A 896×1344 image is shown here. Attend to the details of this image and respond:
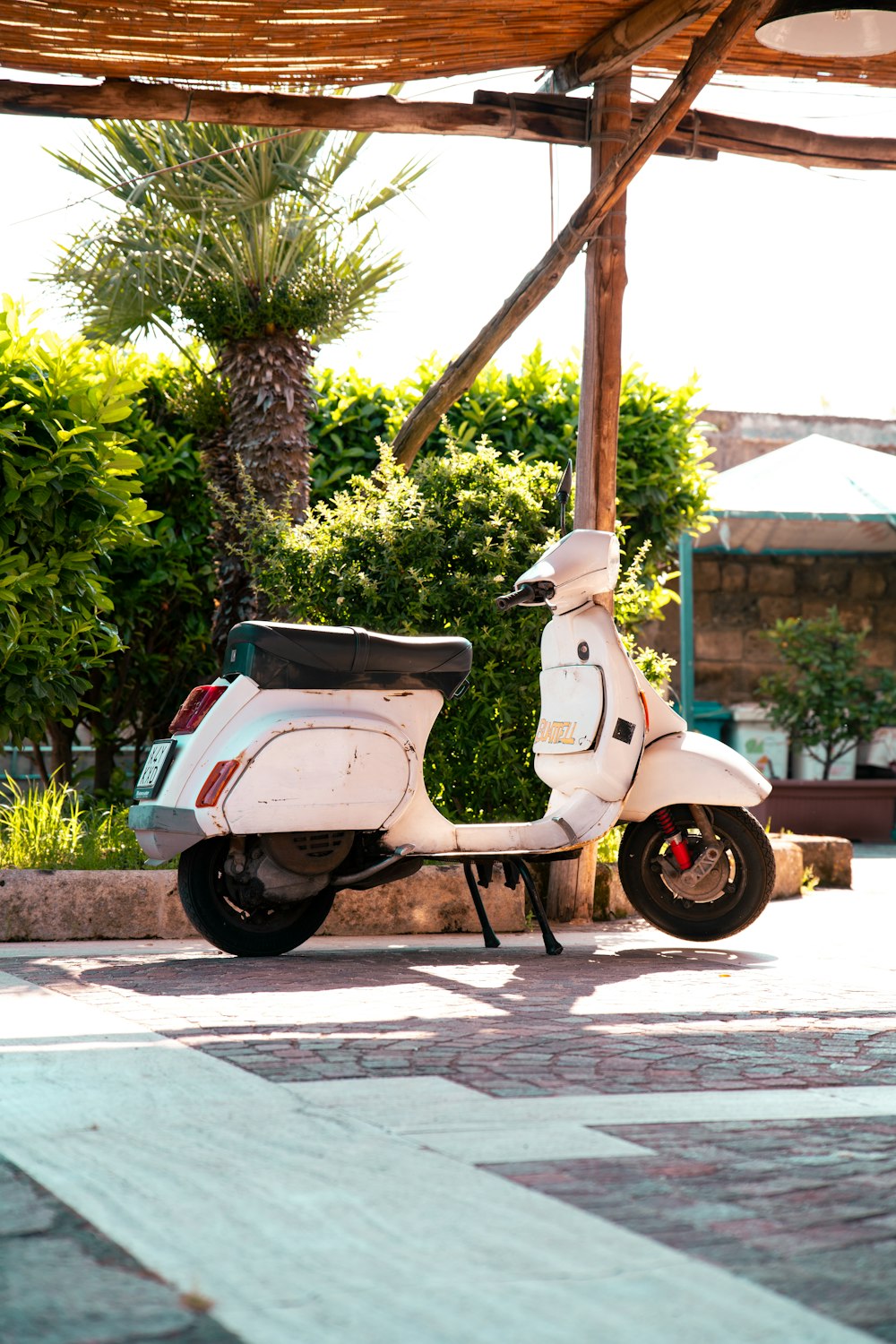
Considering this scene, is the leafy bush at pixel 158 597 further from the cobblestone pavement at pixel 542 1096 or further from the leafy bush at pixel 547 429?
the cobblestone pavement at pixel 542 1096

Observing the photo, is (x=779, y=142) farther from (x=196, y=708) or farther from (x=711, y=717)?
(x=711, y=717)

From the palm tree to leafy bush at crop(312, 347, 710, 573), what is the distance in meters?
0.65

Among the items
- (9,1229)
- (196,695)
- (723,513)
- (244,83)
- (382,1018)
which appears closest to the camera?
A: (9,1229)

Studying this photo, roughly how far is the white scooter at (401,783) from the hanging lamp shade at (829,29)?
187 cm

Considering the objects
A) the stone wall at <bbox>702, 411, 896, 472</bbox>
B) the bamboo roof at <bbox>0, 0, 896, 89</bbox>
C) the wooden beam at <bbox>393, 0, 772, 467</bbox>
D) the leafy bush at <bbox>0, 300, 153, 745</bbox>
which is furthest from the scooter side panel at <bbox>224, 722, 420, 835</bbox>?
the stone wall at <bbox>702, 411, 896, 472</bbox>

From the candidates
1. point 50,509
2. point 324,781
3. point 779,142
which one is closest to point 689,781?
point 324,781

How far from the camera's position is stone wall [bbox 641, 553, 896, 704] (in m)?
14.1

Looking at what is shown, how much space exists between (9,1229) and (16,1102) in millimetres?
762

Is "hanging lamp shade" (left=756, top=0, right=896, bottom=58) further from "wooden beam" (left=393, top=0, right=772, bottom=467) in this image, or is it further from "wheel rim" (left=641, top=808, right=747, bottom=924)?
"wheel rim" (left=641, top=808, right=747, bottom=924)

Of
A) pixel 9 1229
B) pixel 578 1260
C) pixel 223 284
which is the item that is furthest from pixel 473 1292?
pixel 223 284

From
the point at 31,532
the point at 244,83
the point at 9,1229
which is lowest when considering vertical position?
the point at 9,1229

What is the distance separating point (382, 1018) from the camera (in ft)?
13.5

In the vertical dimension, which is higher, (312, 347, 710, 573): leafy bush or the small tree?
(312, 347, 710, 573): leafy bush

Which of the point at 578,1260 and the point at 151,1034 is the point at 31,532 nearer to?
the point at 151,1034
